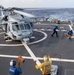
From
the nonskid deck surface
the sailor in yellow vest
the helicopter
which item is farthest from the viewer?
the helicopter

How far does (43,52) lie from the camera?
19.0 meters

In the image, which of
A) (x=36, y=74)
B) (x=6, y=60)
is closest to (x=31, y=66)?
(x=36, y=74)

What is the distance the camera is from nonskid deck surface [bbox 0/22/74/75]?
580 inches

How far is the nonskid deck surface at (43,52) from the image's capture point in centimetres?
1474

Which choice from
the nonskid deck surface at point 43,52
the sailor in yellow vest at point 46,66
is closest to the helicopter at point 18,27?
the nonskid deck surface at point 43,52

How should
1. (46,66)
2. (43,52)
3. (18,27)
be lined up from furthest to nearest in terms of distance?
1. (18,27)
2. (43,52)
3. (46,66)

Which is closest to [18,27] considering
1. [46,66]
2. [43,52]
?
[43,52]

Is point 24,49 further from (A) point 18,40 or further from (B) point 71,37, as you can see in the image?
(B) point 71,37

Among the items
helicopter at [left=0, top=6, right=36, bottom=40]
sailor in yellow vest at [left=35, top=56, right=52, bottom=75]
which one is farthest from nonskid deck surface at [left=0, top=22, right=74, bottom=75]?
sailor in yellow vest at [left=35, top=56, right=52, bottom=75]

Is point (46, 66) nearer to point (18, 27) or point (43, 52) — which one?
point (43, 52)

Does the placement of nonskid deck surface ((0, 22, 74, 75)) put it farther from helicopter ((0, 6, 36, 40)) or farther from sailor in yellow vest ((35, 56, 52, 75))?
sailor in yellow vest ((35, 56, 52, 75))

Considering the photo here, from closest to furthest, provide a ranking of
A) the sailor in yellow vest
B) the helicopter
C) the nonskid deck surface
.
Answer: the sailor in yellow vest, the nonskid deck surface, the helicopter

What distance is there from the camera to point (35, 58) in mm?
17078

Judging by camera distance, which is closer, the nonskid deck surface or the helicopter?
the nonskid deck surface
